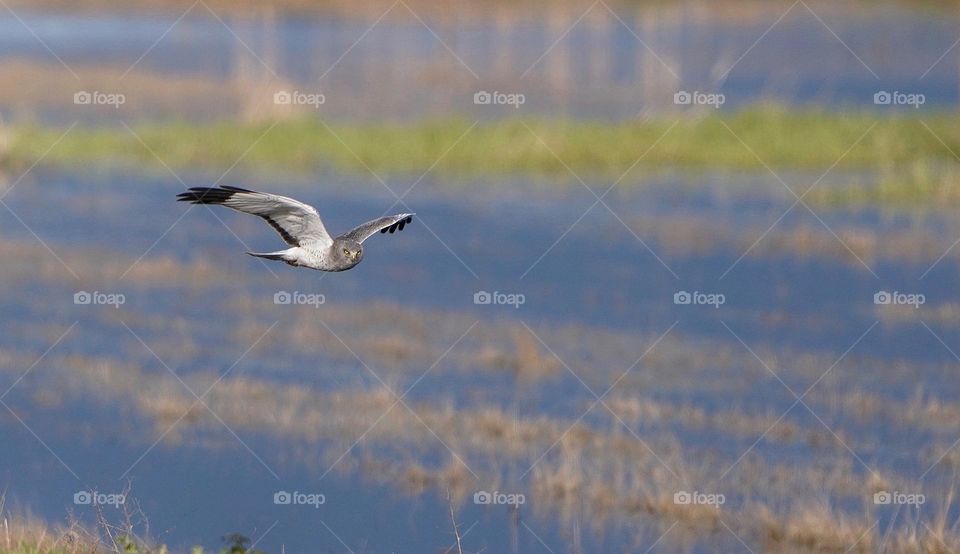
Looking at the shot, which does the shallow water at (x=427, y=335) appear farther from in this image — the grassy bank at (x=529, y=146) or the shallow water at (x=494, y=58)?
the shallow water at (x=494, y=58)

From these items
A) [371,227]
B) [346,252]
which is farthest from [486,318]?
[346,252]

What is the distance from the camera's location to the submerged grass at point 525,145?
27.0m

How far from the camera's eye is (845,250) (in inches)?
802

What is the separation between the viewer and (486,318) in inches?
690

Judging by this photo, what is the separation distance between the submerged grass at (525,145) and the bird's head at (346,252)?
18.2m

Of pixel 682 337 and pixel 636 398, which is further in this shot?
pixel 682 337

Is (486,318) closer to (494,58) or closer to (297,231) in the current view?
(297,231)

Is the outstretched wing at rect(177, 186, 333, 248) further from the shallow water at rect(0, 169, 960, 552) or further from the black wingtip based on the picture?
the shallow water at rect(0, 169, 960, 552)

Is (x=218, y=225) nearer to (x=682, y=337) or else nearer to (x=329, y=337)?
(x=329, y=337)

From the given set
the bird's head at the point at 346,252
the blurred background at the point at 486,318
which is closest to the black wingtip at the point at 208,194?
the bird's head at the point at 346,252

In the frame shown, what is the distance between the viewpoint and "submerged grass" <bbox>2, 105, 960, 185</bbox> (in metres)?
27.0

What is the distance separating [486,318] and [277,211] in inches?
371

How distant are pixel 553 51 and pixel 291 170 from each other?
1825cm

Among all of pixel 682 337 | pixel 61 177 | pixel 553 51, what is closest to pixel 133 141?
pixel 61 177
